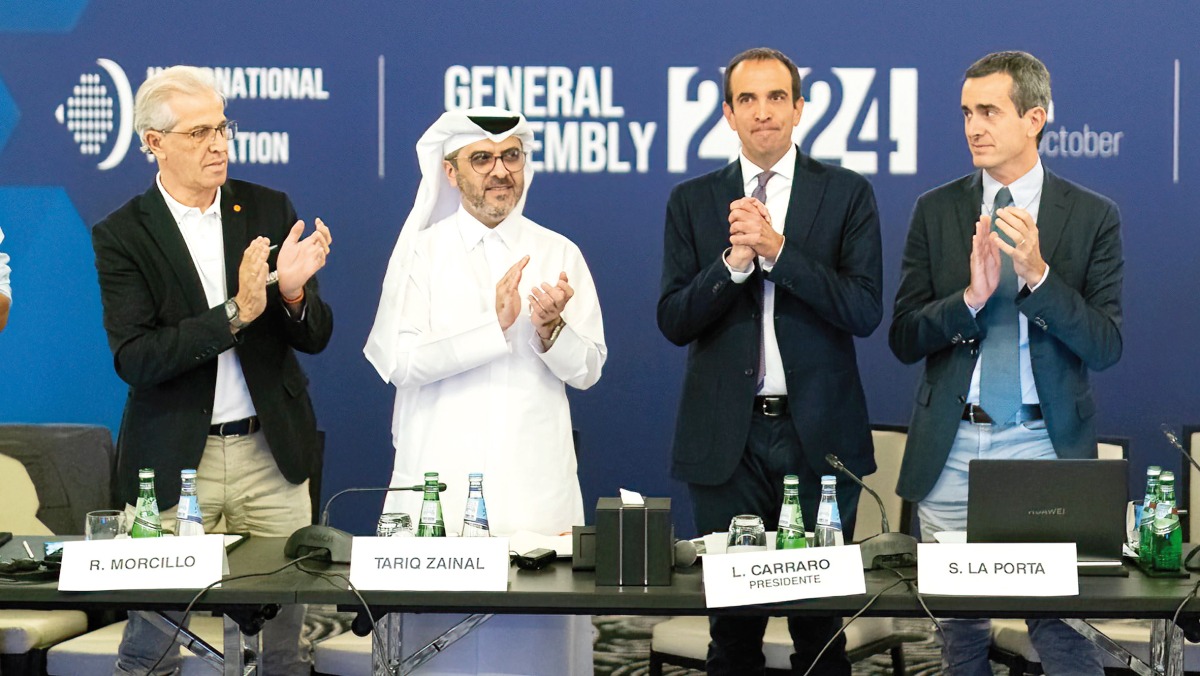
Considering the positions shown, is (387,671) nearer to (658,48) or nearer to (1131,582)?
(1131,582)

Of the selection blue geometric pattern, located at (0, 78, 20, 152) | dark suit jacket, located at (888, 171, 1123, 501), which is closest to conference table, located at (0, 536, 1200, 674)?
dark suit jacket, located at (888, 171, 1123, 501)

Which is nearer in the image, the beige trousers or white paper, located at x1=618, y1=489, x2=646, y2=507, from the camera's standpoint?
white paper, located at x1=618, y1=489, x2=646, y2=507

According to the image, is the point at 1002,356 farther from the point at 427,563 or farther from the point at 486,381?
the point at 427,563

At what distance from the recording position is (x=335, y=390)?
16.4 feet

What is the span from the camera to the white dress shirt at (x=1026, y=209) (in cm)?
352

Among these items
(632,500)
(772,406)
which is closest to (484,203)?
(772,406)

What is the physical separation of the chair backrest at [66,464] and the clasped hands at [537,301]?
1.77 meters

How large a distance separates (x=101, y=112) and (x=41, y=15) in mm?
420

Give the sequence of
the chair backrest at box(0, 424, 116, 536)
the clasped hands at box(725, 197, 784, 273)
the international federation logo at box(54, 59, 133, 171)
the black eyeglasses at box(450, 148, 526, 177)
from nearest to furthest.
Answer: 1. the clasped hands at box(725, 197, 784, 273)
2. the black eyeglasses at box(450, 148, 526, 177)
3. the chair backrest at box(0, 424, 116, 536)
4. the international federation logo at box(54, 59, 133, 171)

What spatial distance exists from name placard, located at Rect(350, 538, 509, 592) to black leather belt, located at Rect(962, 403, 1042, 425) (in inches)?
55.5

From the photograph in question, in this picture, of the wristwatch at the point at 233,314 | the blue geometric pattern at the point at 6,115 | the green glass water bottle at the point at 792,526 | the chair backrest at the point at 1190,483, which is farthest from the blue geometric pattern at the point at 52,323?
the chair backrest at the point at 1190,483

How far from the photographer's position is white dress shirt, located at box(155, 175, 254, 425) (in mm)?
3602

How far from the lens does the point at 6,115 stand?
490 centimetres

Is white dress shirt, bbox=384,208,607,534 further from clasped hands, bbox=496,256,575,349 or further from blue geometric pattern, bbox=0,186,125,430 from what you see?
blue geometric pattern, bbox=0,186,125,430
